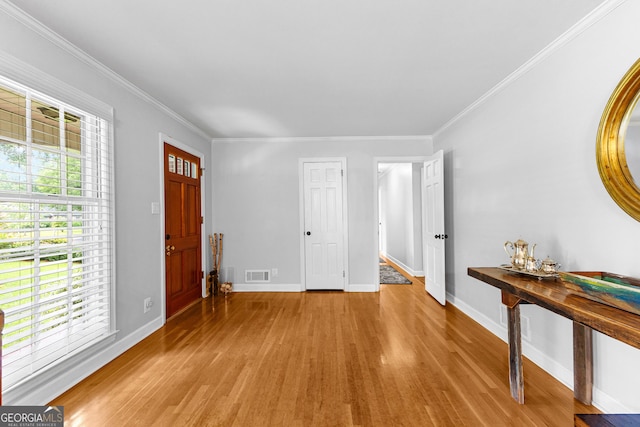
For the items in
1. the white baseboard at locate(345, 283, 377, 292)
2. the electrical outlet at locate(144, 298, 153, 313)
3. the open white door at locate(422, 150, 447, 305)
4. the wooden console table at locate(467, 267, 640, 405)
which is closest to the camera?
the wooden console table at locate(467, 267, 640, 405)

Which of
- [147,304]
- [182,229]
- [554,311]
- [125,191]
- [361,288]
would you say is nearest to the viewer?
[554,311]

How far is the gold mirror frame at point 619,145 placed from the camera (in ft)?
5.33

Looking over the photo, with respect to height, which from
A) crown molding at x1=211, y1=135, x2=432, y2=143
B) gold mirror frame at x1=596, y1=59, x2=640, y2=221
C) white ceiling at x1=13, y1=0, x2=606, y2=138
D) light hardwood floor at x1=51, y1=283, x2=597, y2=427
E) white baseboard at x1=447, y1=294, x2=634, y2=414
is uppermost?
white ceiling at x1=13, y1=0, x2=606, y2=138

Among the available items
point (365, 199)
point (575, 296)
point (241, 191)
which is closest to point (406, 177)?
point (365, 199)

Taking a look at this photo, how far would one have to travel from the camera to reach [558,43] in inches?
84.9

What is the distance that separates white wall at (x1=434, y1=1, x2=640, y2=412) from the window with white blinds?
3.63m

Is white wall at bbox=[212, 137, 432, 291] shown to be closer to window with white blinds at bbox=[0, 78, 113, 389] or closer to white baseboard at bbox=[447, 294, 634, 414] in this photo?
white baseboard at bbox=[447, 294, 634, 414]

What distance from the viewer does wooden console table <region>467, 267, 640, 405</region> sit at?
1347mm

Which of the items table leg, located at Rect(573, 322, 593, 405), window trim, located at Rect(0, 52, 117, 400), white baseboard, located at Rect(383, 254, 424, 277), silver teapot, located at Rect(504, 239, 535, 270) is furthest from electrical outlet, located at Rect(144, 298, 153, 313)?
white baseboard, located at Rect(383, 254, 424, 277)

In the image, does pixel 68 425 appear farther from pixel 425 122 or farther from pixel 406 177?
pixel 406 177

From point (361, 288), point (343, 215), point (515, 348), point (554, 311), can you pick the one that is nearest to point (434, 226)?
point (343, 215)

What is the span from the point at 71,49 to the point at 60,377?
94.9 inches

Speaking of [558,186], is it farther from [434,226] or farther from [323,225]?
[323,225]

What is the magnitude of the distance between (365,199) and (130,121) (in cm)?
326
